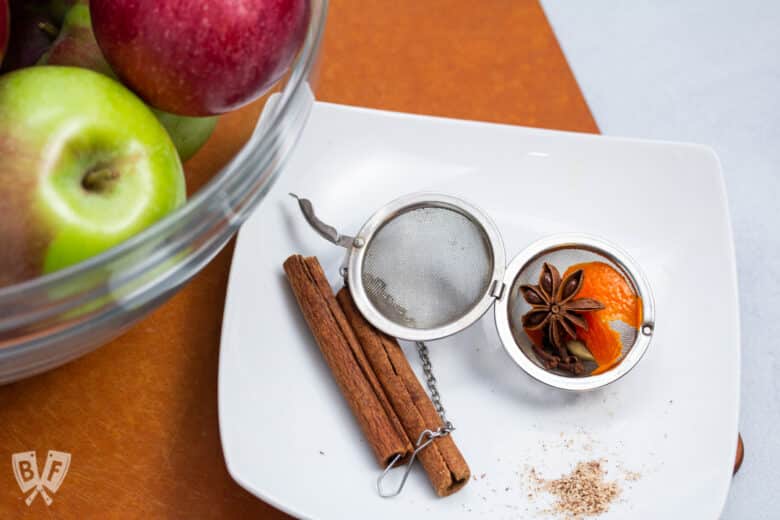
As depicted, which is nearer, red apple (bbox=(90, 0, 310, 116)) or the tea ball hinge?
red apple (bbox=(90, 0, 310, 116))

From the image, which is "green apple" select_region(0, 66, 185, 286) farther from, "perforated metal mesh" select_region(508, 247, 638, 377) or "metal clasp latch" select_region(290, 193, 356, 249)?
"perforated metal mesh" select_region(508, 247, 638, 377)

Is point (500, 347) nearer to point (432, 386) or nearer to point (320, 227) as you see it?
point (432, 386)

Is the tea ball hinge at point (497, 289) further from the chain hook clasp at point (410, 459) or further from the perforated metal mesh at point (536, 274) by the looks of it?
the chain hook clasp at point (410, 459)

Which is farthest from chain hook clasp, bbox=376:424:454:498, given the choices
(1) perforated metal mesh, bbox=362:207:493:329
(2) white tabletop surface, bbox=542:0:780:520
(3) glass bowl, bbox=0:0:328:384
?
(2) white tabletop surface, bbox=542:0:780:520

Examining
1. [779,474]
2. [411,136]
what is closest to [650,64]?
[411,136]

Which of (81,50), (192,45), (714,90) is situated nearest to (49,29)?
(81,50)
